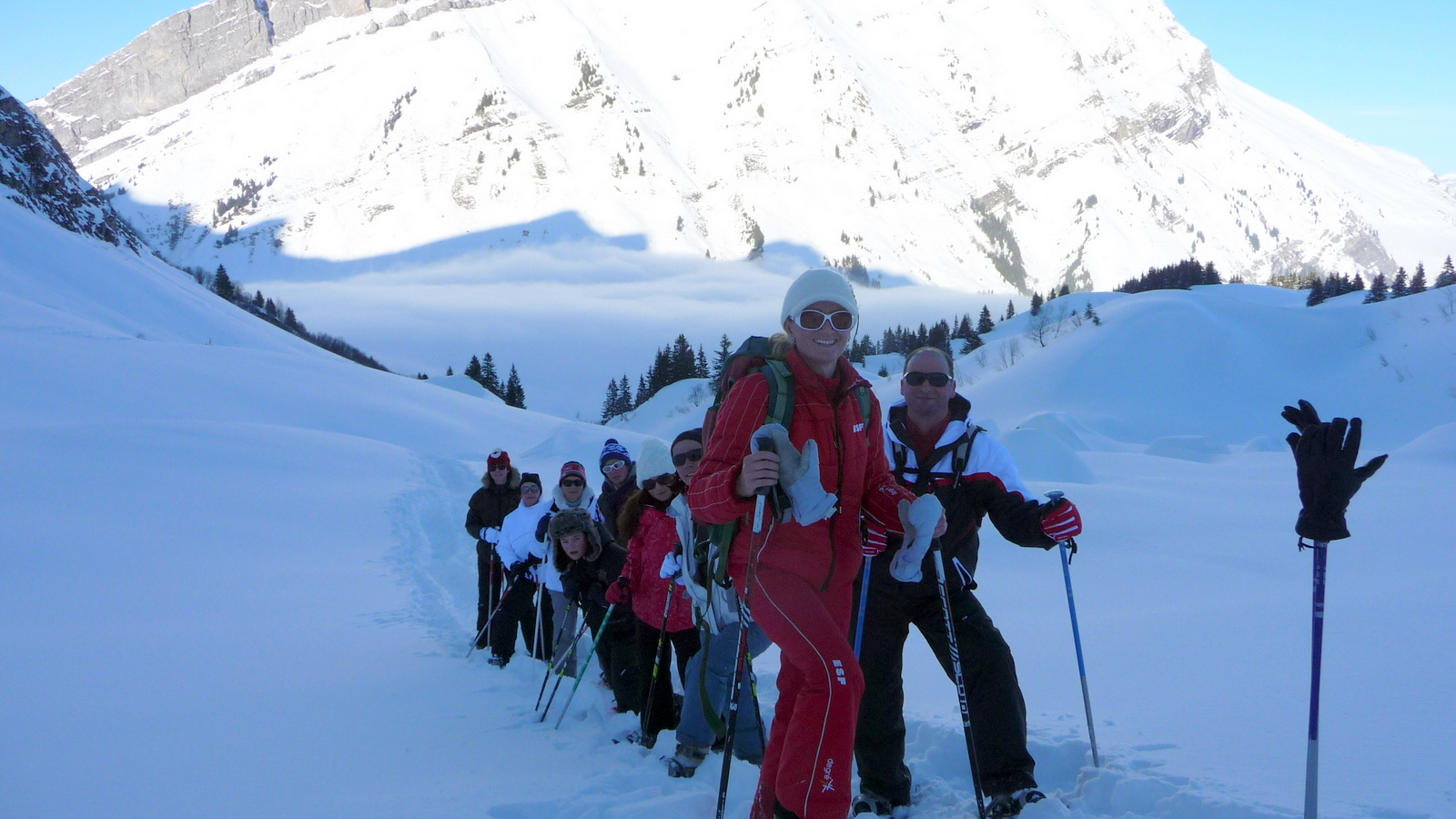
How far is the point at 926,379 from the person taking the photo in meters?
3.96

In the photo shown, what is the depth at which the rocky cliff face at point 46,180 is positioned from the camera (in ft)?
213

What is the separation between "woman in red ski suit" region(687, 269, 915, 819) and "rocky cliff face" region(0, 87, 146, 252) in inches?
3069

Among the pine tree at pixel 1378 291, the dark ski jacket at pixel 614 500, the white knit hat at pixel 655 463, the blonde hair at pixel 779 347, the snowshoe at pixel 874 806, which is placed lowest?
the snowshoe at pixel 874 806

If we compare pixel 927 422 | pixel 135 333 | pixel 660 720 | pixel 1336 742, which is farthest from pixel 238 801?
pixel 135 333

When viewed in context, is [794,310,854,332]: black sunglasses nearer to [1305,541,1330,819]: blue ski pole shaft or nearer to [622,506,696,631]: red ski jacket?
[1305,541,1330,819]: blue ski pole shaft

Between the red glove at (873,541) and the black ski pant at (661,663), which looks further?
the black ski pant at (661,663)

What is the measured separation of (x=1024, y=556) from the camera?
9.98m

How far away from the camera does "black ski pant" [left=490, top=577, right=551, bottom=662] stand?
7.46 metres

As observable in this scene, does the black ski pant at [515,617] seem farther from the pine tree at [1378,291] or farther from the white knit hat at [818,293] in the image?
the pine tree at [1378,291]

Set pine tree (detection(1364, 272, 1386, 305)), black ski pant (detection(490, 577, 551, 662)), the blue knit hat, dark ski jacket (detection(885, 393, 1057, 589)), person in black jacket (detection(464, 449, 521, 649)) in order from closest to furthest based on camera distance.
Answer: dark ski jacket (detection(885, 393, 1057, 589)) < the blue knit hat < black ski pant (detection(490, 577, 551, 662)) < person in black jacket (detection(464, 449, 521, 649)) < pine tree (detection(1364, 272, 1386, 305))

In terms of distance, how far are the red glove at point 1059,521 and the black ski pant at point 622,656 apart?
114 inches

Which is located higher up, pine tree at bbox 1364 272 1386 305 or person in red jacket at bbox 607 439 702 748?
pine tree at bbox 1364 272 1386 305

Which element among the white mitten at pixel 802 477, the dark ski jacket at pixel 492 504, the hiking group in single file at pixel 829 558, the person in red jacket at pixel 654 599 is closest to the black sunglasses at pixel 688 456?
the hiking group in single file at pixel 829 558

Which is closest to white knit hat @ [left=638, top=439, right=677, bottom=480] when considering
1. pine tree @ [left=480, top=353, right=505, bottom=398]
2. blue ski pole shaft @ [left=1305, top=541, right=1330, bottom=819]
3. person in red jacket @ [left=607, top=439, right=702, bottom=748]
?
person in red jacket @ [left=607, top=439, right=702, bottom=748]
